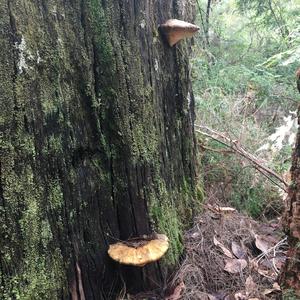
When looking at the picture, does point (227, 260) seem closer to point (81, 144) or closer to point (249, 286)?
point (249, 286)

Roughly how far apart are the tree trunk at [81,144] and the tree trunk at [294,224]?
95 cm

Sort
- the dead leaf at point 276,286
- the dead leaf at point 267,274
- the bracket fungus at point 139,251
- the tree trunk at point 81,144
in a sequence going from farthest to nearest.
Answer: the dead leaf at point 267,274, the dead leaf at point 276,286, the bracket fungus at point 139,251, the tree trunk at point 81,144

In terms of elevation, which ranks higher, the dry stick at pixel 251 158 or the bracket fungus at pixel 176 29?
the bracket fungus at pixel 176 29

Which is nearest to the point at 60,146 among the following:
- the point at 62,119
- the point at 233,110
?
the point at 62,119

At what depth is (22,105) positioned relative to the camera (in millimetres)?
2146

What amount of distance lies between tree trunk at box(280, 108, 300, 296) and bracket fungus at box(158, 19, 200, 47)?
45.6 inches

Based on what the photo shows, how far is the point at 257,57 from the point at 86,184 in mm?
6597

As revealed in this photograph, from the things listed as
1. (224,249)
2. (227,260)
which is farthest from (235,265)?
(224,249)

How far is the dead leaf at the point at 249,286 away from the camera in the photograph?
2832mm

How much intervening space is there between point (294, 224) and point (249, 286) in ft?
2.34

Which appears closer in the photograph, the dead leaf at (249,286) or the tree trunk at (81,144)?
the tree trunk at (81,144)

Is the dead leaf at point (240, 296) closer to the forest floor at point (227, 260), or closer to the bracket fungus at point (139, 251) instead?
the forest floor at point (227, 260)

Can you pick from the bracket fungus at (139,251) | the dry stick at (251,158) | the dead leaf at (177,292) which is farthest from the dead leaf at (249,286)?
the dry stick at (251,158)

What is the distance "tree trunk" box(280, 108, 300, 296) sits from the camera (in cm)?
248
